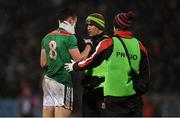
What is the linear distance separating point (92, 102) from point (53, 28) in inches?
333

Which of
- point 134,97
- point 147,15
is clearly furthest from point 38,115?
point 134,97

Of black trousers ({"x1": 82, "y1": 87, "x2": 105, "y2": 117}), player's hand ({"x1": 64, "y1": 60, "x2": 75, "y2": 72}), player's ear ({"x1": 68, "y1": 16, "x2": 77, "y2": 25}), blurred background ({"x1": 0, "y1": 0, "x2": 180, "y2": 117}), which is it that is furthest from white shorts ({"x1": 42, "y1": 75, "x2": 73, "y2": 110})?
blurred background ({"x1": 0, "y1": 0, "x2": 180, "y2": 117})

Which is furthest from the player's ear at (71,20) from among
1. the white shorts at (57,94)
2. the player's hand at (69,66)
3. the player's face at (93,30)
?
the white shorts at (57,94)

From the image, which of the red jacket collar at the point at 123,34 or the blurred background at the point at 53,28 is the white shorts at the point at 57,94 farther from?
the blurred background at the point at 53,28

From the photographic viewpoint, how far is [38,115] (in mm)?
17062

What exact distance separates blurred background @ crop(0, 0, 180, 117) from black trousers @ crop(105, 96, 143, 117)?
698 cm

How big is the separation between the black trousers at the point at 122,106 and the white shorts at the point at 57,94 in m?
0.82

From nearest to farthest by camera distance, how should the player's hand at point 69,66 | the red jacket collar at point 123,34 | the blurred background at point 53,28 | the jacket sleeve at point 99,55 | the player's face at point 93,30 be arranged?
the jacket sleeve at point 99,55 → the red jacket collar at point 123,34 → the player's hand at point 69,66 → the player's face at point 93,30 → the blurred background at point 53,28

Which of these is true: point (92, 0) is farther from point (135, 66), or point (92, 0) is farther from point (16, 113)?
point (135, 66)

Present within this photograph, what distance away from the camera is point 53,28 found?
717 inches

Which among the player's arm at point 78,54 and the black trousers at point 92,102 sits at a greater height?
the player's arm at point 78,54

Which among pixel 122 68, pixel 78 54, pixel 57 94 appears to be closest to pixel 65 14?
pixel 78 54

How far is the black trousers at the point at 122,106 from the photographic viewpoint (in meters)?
9.27

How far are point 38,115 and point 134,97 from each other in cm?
793
